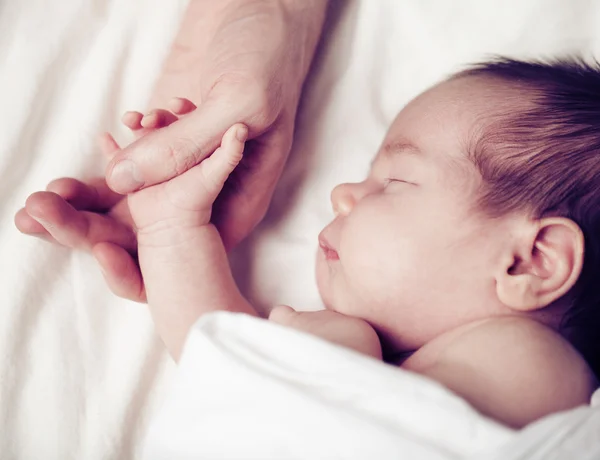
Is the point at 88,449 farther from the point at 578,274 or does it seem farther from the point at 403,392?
the point at 578,274

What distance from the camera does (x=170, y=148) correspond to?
880mm

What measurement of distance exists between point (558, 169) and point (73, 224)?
680 mm

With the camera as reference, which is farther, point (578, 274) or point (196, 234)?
point (196, 234)

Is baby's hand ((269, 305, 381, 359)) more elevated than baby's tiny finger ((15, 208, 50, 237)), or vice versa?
baby's tiny finger ((15, 208, 50, 237))

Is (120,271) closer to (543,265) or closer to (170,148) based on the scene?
(170,148)

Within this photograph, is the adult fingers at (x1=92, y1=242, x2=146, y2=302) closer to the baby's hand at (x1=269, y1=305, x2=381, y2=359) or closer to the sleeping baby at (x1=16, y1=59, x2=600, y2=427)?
the sleeping baby at (x1=16, y1=59, x2=600, y2=427)

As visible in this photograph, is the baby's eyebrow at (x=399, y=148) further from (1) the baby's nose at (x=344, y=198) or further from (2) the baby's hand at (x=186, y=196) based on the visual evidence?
(2) the baby's hand at (x=186, y=196)

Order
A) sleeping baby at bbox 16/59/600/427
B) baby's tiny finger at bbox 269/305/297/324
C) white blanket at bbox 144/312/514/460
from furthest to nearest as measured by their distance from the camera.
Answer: baby's tiny finger at bbox 269/305/297/324, sleeping baby at bbox 16/59/600/427, white blanket at bbox 144/312/514/460

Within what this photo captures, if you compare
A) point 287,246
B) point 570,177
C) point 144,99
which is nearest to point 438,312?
point 570,177

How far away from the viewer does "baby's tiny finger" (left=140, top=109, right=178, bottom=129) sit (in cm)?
96

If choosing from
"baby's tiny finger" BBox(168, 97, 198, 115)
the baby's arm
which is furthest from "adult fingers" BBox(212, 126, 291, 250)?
the baby's arm

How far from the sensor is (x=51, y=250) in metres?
0.99

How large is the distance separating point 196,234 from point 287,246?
0.66 ft

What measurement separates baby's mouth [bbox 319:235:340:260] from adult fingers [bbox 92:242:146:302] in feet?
0.93
